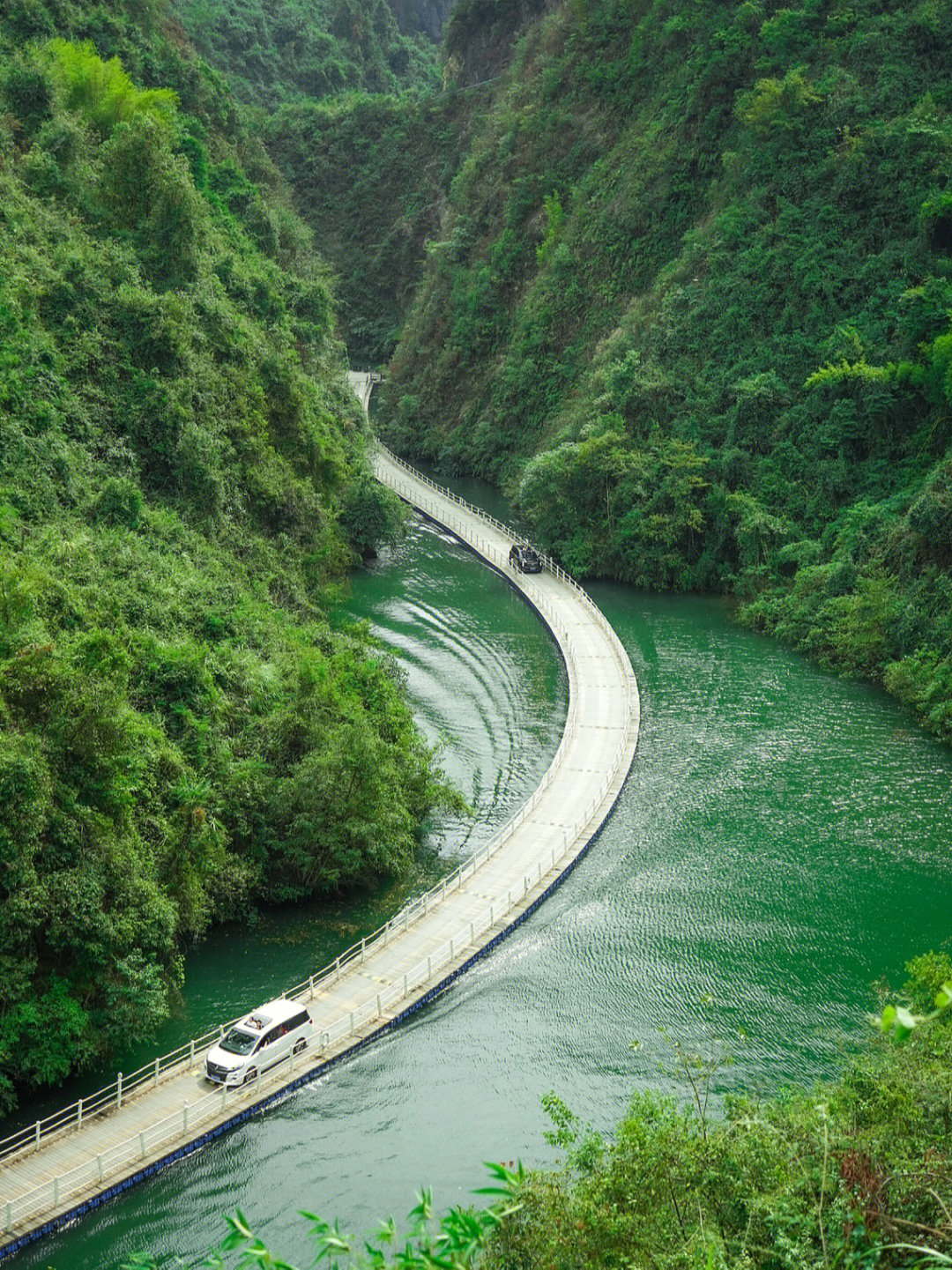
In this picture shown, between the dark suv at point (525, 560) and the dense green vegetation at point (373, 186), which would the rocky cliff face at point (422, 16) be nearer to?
the dense green vegetation at point (373, 186)

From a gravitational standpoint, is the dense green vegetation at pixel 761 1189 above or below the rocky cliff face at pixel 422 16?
below

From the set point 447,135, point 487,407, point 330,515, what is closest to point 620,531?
point 330,515

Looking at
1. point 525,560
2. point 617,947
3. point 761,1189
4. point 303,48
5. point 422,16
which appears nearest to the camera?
point 761,1189

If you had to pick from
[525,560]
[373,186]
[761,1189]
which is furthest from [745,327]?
[373,186]

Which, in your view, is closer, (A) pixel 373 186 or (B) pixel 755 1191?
(B) pixel 755 1191

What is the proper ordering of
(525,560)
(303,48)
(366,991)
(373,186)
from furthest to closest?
(303,48), (373,186), (525,560), (366,991)

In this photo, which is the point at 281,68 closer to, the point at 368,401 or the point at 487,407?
the point at 368,401

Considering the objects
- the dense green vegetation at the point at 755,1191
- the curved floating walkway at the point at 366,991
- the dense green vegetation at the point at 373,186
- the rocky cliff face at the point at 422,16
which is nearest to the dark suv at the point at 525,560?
the curved floating walkway at the point at 366,991

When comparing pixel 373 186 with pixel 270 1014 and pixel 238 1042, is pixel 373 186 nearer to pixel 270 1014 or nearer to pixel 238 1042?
pixel 270 1014
